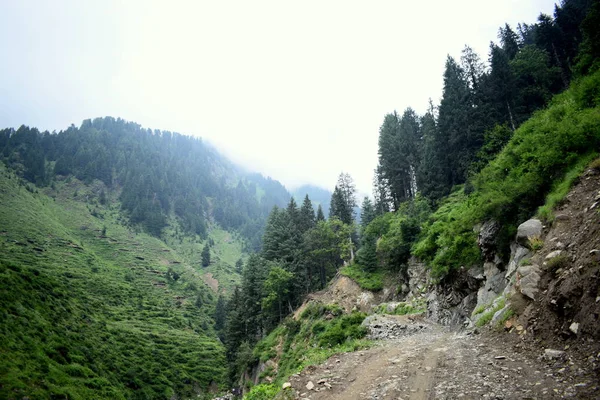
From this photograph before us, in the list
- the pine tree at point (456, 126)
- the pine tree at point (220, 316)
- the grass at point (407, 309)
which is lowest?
the pine tree at point (220, 316)

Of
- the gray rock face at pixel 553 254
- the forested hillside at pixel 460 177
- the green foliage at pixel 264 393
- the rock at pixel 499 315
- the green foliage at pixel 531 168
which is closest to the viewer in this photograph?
the gray rock face at pixel 553 254

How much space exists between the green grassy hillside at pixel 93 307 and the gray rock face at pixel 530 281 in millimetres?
46772

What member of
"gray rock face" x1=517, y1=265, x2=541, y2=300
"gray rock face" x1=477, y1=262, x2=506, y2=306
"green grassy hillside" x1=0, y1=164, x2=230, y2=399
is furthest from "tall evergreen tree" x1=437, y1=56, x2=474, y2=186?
"green grassy hillside" x1=0, y1=164, x2=230, y2=399

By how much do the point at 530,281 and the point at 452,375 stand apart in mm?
Result: 4068

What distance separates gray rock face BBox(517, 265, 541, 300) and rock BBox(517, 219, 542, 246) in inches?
84.4

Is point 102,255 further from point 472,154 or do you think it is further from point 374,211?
point 472,154

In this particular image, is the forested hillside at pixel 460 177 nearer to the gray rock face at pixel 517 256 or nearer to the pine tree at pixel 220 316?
the gray rock face at pixel 517 256

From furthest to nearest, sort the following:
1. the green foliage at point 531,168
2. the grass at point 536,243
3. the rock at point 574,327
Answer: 1. the green foliage at point 531,168
2. the grass at point 536,243
3. the rock at point 574,327

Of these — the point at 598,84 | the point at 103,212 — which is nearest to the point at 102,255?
the point at 103,212

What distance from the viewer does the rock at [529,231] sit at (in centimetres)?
1115

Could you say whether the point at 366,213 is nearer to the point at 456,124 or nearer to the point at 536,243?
the point at 456,124

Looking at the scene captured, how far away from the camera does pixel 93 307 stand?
77.6 meters

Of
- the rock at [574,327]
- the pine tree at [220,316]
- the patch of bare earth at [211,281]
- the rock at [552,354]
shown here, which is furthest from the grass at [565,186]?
the patch of bare earth at [211,281]

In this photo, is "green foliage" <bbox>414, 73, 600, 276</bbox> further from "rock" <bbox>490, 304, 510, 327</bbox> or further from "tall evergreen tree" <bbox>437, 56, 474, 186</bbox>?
"tall evergreen tree" <bbox>437, 56, 474, 186</bbox>
